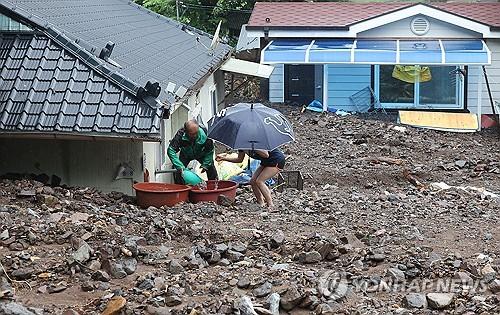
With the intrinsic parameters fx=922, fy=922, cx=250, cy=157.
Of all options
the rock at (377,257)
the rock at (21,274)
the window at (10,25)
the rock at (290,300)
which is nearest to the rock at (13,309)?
the rock at (21,274)

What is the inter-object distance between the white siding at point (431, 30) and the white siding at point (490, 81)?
763 mm

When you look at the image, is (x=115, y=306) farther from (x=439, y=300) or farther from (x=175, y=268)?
(x=439, y=300)

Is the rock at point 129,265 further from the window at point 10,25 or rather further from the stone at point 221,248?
the window at point 10,25

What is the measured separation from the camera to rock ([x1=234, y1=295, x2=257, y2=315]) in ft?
23.9

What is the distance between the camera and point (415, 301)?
25.1ft

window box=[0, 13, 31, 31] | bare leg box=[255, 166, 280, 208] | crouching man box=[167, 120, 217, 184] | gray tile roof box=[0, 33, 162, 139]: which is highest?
window box=[0, 13, 31, 31]

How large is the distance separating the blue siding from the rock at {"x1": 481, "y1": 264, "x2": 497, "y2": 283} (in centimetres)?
1912

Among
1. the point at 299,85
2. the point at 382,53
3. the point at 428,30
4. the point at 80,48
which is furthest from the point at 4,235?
the point at 428,30

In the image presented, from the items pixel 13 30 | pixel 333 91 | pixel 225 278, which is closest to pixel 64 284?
pixel 225 278

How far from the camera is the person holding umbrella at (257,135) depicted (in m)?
12.8

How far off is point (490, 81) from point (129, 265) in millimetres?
20794

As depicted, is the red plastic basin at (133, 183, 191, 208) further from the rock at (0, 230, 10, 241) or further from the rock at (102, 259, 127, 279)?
the rock at (102, 259, 127, 279)

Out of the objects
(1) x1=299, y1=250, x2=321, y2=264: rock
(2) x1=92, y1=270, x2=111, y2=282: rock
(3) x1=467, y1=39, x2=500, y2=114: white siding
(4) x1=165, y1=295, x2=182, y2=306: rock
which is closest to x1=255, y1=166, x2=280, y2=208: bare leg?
(1) x1=299, y1=250, x2=321, y2=264: rock

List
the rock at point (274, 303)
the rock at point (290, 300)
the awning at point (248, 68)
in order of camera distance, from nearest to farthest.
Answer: the rock at point (274, 303)
the rock at point (290, 300)
the awning at point (248, 68)
